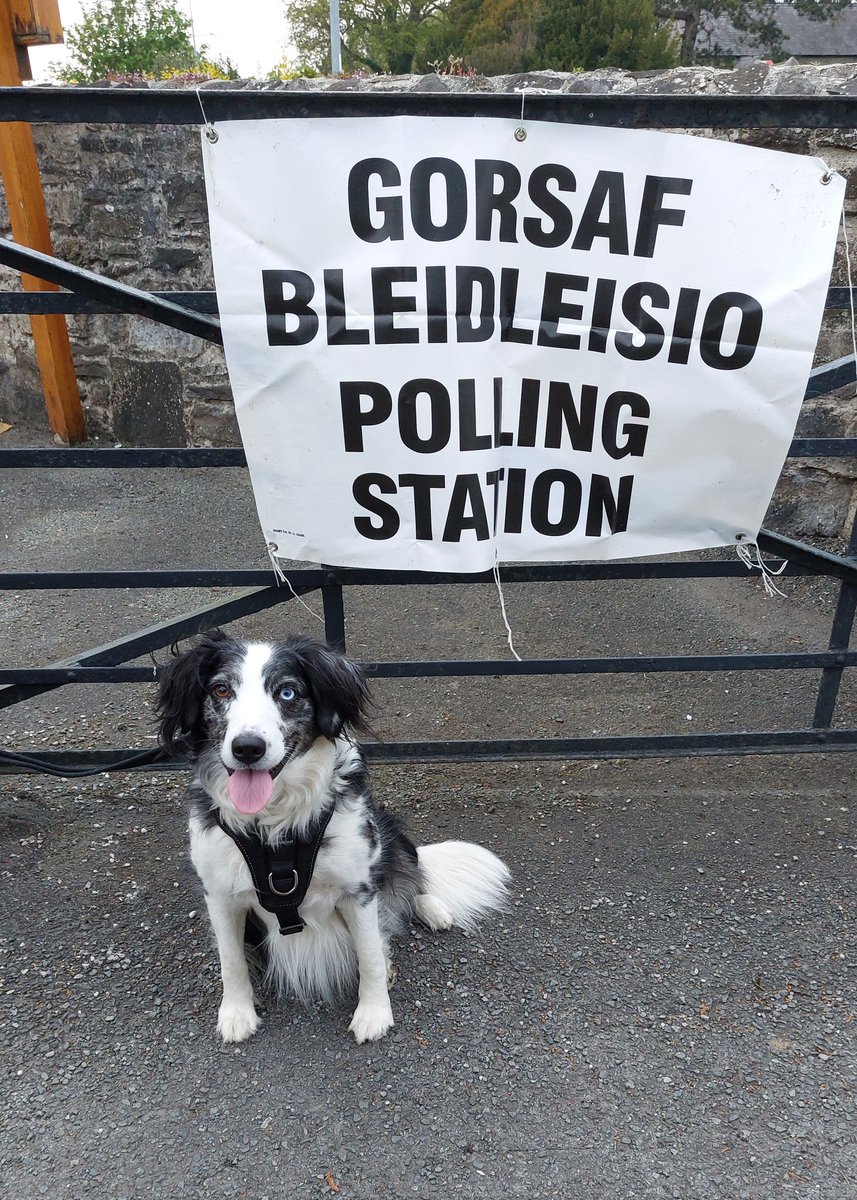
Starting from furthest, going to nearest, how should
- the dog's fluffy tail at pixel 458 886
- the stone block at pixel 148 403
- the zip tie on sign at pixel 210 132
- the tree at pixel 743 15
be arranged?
the tree at pixel 743 15 → the stone block at pixel 148 403 → the dog's fluffy tail at pixel 458 886 → the zip tie on sign at pixel 210 132

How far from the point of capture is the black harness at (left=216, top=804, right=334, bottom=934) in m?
1.97

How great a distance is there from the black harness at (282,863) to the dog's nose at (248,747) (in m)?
0.30

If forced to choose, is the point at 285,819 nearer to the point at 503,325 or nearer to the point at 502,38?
the point at 503,325

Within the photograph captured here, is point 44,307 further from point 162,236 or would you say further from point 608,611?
point 162,236

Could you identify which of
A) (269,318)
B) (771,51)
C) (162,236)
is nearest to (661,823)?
(269,318)

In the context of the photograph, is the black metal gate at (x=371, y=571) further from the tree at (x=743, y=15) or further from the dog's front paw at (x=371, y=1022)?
the tree at (x=743, y=15)

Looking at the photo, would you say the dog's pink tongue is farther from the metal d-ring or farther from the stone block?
the stone block

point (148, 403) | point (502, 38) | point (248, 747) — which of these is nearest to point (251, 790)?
point (248, 747)

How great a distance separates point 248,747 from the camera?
1.78 metres

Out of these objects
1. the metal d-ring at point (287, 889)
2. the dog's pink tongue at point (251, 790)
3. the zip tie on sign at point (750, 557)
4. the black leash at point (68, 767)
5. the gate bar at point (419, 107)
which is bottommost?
the black leash at point (68, 767)

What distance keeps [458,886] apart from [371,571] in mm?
1012

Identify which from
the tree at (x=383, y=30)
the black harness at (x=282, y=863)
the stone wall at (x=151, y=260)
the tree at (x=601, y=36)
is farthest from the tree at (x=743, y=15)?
the black harness at (x=282, y=863)

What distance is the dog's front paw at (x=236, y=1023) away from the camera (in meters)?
2.13

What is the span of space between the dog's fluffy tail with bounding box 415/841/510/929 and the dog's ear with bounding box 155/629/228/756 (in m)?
0.87
